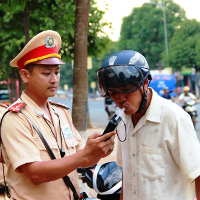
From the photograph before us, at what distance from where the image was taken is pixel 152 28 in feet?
130

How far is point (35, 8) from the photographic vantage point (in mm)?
7555

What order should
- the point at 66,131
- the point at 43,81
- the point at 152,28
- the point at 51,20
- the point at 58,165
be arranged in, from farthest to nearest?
the point at 152,28, the point at 51,20, the point at 66,131, the point at 43,81, the point at 58,165

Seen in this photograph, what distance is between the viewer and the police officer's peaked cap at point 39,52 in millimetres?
2059

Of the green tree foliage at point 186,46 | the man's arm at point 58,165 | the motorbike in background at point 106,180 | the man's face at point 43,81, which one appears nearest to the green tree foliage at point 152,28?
the green tree foliage at point 186,46

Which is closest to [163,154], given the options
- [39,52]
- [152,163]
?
[152,163]

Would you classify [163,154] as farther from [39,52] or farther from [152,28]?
[152,28]

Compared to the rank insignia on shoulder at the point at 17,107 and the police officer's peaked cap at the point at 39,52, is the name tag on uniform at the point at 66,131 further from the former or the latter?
the police officer's peaked cap at the point at 39,52

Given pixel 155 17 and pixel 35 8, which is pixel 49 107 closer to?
pixel 35 8

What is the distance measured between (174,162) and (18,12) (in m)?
7.59

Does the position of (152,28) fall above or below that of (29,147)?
above

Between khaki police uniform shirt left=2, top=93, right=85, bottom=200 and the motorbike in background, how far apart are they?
178mm

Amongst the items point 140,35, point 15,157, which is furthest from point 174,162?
point 140,35

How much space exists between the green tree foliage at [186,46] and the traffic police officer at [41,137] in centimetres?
2828

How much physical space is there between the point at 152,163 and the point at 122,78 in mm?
520
